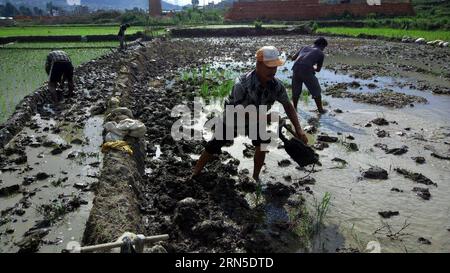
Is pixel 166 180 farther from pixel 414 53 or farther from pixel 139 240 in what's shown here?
pixel 414 53

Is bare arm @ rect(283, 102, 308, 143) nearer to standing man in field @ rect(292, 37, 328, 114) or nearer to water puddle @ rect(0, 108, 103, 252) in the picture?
water puddle @ rect(0, 108, 103, 252)

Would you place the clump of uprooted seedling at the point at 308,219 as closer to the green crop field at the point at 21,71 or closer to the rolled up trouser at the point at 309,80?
the rolled up trouser at the point at 309,80

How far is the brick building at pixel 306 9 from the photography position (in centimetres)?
3875

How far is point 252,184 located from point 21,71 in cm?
1152

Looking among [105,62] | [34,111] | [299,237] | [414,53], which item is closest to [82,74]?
[105,62]

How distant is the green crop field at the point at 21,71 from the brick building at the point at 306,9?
2489 centimetres

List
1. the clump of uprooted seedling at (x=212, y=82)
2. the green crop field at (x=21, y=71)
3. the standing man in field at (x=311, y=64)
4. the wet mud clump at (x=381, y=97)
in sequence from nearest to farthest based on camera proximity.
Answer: the standing man in field at (x=311, y=64) → the wet mud clump at (x=381, y=97) → the green crop field at (x=21, y=71) → the clump of uprooted seedling at (x=212, y=82)

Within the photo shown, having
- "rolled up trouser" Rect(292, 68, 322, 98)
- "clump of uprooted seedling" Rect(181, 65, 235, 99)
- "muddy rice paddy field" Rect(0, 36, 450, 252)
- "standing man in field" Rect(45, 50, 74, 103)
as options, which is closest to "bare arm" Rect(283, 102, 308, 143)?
"muddy rice paddy field" Rect(0, 36, 450, 252)

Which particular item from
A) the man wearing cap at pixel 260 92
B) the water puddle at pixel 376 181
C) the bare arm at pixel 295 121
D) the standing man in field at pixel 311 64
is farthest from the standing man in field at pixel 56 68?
Answer: the bare arm at pixel 295 121

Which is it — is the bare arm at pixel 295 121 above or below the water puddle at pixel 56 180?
above

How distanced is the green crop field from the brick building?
81.7 feet

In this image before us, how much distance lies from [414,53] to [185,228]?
17.5m

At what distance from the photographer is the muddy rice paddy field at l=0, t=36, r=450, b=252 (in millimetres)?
3721

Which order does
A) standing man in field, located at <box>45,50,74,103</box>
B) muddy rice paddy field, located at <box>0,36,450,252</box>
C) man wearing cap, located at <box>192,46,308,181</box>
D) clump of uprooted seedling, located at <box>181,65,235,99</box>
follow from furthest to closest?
1. clump of uprooted seedling, located at <box>181,65,235,99</box>
2. standing man in field, located at <box>45,50,74,103</box>
3. man wearing cap, located at <box>192,46,308,181</box>
4. muddy rice paddy field, located at <box>0,36,450,252</box>
